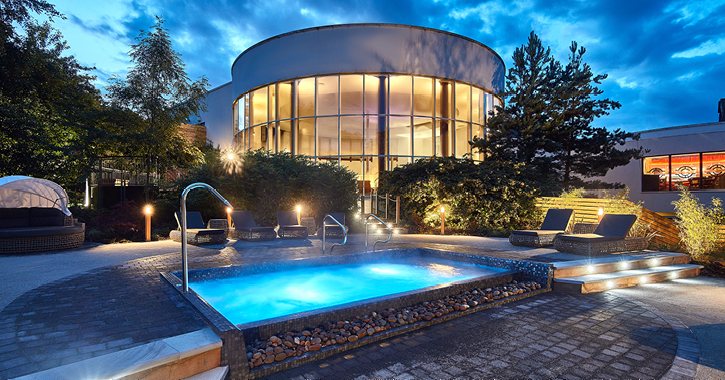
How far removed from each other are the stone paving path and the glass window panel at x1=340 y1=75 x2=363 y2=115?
505 inches

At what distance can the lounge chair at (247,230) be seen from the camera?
835cm

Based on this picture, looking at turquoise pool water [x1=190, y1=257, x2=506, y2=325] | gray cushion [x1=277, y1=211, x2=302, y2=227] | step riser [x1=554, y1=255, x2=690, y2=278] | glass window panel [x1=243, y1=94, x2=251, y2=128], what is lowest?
turquoise pool water [x1=190, y1=257, x2=506, y2=325]

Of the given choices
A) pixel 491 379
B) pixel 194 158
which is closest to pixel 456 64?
pixel 194 158

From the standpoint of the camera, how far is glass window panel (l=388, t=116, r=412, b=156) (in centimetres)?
1548

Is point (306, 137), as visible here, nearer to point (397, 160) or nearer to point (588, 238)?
point (397, 160)

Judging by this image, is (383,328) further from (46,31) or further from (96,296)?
(46,31)

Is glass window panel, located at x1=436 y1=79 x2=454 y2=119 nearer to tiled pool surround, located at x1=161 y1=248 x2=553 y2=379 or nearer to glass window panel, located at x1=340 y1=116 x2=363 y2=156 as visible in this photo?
glass window panel, located at x1=340 y1=116 x2=363 y2=156

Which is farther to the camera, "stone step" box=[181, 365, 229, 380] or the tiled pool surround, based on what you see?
the tiled pool surround

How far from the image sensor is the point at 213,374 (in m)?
2.21

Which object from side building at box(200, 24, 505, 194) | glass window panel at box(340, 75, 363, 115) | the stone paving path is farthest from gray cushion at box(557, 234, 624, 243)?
glass window panel at box(340, 75, 363, 115)

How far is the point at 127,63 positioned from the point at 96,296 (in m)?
11.1

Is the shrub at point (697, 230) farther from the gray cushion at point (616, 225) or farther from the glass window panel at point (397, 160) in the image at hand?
the glass window panel at point (397, 160)

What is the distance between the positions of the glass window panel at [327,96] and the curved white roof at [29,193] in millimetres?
9911

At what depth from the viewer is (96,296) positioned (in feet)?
11.8
